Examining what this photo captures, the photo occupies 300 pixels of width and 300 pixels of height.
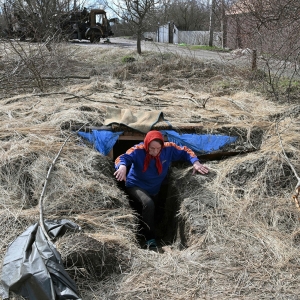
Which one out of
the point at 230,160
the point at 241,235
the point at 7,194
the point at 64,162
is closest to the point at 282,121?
the point at 230,160

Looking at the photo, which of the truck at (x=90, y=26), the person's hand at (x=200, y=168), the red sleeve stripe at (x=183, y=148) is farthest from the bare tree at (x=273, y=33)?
the truck at (x=90, y=26)

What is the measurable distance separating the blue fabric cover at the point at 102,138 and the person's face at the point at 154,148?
31.1 inches

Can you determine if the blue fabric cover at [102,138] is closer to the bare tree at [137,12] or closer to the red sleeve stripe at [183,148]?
the red sleeve stripe at [183,148]

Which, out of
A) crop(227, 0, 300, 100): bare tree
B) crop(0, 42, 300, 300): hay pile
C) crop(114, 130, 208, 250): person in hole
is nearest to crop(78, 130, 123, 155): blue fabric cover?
crop(0, 42, 300, 300): hay pile

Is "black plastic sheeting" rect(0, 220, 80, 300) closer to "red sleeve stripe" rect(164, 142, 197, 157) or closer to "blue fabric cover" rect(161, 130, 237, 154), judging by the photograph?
"red sleeve stripe" rect(164, 142, 197, 157)

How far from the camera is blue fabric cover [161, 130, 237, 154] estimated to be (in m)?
4.63

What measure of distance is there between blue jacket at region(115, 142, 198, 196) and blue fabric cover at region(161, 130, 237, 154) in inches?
14.4

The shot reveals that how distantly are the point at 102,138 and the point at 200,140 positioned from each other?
1.30 m

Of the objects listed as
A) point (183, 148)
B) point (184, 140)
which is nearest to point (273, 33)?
point (184, 140)

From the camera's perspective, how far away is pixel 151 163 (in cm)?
405

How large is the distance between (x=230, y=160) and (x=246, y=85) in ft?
15.0

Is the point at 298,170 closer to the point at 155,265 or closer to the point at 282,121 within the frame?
the point at 282,121

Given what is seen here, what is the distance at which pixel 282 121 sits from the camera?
5074 millimetres

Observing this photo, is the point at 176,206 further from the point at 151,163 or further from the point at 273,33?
the point at 273,33
